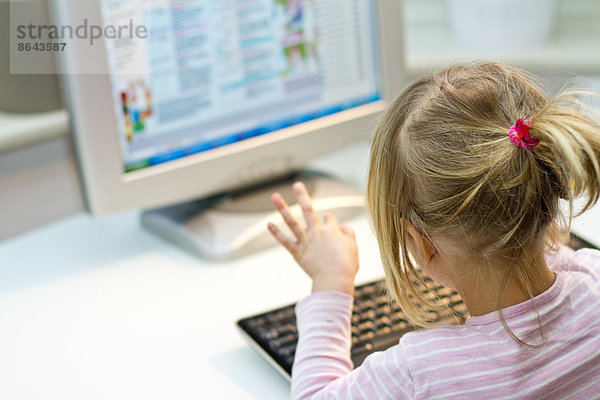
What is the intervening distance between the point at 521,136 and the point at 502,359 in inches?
6.7

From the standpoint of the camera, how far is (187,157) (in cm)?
96

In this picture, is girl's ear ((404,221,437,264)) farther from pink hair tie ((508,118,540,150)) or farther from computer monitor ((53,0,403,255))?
computer monitor ((53,0,403,255))

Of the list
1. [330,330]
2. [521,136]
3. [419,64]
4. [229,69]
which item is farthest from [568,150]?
[419,64]

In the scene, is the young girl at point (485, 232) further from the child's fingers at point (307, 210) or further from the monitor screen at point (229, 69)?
the monitor screen at point (229, 69)

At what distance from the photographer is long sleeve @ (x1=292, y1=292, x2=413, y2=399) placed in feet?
2.04

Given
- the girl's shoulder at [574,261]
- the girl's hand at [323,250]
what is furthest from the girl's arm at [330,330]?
the girl's shoulder at [574,261]

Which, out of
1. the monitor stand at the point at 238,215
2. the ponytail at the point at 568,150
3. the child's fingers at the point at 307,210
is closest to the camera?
the ponytail at the point at 568,150

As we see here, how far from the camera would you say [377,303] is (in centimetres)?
81

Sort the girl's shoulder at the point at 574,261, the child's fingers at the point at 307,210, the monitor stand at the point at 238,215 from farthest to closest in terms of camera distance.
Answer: the monitor stand at the point at 238,215, the child's fingers at the point at 307,210, the girl's shoulder at the point at 574,261

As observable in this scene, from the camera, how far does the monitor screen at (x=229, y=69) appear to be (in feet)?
2.92

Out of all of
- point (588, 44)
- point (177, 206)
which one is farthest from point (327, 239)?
point (588, 44)

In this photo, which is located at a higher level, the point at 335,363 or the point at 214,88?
the point at 214,88

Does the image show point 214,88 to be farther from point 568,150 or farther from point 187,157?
point 568,150

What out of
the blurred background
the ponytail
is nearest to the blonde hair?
the ponytail
